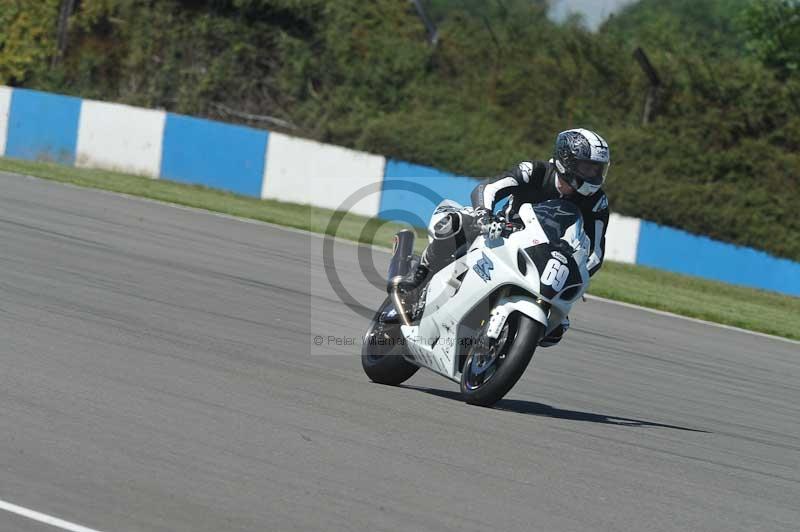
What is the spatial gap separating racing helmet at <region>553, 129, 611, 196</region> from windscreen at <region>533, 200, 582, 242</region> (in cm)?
13

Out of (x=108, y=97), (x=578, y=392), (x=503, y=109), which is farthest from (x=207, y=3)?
(x=578, y=392)

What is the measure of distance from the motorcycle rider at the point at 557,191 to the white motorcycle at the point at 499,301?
0.31 feet

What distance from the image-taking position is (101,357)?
7875mm

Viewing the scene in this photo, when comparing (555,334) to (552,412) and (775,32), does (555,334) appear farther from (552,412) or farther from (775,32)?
(775,32)

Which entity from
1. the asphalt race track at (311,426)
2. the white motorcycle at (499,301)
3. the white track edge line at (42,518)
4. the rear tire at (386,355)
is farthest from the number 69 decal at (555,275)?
the white track edge line at (42,518)

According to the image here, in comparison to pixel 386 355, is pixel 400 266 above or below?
above

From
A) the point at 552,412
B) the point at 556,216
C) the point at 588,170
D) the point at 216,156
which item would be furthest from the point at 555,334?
the point at 216,156

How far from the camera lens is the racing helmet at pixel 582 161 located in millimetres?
8086

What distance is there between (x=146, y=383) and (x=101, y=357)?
30.2 inches

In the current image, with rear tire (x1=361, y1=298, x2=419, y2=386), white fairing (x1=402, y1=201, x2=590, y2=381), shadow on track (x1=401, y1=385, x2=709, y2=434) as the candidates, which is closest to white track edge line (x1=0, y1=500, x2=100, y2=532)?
white fairing (x1=402, y1=201, x2=590, y2=381)

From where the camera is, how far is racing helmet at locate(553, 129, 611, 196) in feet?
26.5

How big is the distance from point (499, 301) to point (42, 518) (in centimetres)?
393

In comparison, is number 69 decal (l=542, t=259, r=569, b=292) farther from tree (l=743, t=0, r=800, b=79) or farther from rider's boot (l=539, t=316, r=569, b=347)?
tree (l=743, t=0, r=800, b=79)

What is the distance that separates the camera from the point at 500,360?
7.89m
